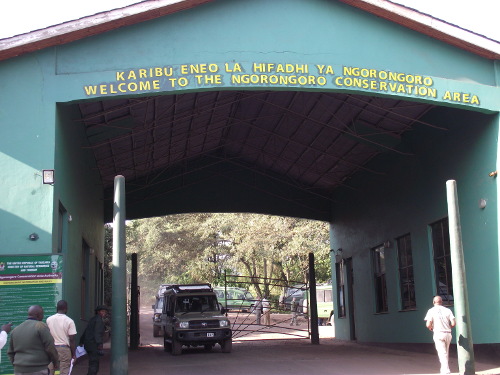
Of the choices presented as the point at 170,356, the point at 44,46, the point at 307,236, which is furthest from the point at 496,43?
the point at 307,236

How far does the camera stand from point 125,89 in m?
12.2

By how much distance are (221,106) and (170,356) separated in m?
7.90

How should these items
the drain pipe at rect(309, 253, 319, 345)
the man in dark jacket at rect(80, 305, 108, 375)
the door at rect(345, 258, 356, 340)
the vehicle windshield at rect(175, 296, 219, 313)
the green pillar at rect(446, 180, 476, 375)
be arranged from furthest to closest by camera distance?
the door at rect(345, 258, 356, 340)
the drain pipe at rect(309, 253, 319, 345)
the vehicle windshield at rect(175, 296, 219, 313)
the man in dark jacket at rect(80, 305, 108, 375)
the green pillar at rect(446, 180, 476, 375)

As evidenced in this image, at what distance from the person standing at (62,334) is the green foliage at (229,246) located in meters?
22.3

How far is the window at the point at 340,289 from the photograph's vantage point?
2711 centimetres

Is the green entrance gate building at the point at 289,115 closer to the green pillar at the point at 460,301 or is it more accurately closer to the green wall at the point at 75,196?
the green wall at the point at 75,196

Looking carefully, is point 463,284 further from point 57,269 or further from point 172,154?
point 172,154

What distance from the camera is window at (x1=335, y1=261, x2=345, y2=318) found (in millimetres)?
27109

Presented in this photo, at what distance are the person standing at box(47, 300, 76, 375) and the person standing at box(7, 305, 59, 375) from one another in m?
2.37

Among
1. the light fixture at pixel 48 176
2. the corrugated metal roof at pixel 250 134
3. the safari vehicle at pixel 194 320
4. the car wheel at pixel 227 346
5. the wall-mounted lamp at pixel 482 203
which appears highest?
the corrugated metal roof at pixel 250 134

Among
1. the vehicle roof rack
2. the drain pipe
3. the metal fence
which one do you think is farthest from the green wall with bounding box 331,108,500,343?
the vehicle roof rack

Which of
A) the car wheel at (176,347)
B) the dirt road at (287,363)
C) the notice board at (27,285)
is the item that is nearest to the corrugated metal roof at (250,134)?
the notice board at (27,285)

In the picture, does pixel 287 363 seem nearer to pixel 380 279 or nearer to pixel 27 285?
pixel 27 285

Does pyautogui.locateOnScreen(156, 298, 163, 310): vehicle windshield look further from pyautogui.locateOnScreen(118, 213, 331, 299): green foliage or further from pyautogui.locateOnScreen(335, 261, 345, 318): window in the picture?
pyautogui.locateOnScreen(335, 261, 345, 318): window
